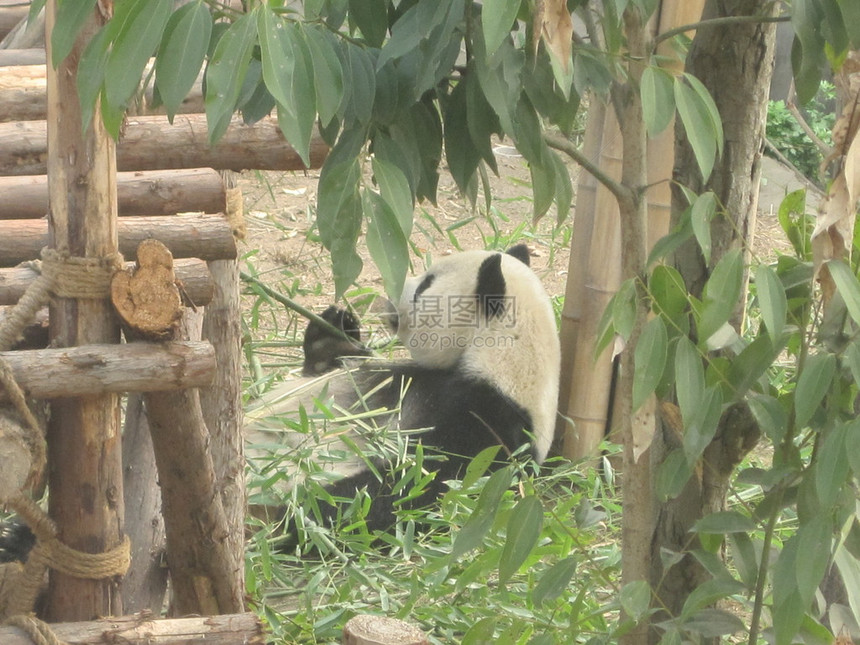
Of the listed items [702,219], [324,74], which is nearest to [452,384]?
[702,219]

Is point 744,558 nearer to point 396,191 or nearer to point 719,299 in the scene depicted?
point 719,299

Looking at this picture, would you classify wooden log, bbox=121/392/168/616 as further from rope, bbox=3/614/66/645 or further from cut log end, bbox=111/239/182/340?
cut log end, bbox=111/239/182/340

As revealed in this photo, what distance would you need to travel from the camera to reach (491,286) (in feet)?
10.2

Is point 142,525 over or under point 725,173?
under

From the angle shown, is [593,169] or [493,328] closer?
[593,169]

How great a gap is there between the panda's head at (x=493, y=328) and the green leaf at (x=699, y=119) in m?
1.86

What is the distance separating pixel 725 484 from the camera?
67.1 inches

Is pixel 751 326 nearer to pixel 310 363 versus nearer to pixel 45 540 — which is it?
pixel 310 363

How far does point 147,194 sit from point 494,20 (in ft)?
4.50

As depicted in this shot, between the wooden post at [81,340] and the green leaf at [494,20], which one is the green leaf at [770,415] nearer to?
the green leaf at [494,20]

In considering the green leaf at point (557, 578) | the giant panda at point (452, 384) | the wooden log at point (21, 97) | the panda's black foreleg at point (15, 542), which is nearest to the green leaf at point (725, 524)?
the green leaf at point (557, 578)

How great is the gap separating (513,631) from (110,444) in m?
0.68

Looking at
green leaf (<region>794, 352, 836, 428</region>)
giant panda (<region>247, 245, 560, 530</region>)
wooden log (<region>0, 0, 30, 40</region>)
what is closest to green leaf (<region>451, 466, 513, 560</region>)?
green leaf (<region>794, 352, 836, 428</region>)

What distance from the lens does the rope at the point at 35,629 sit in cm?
141
